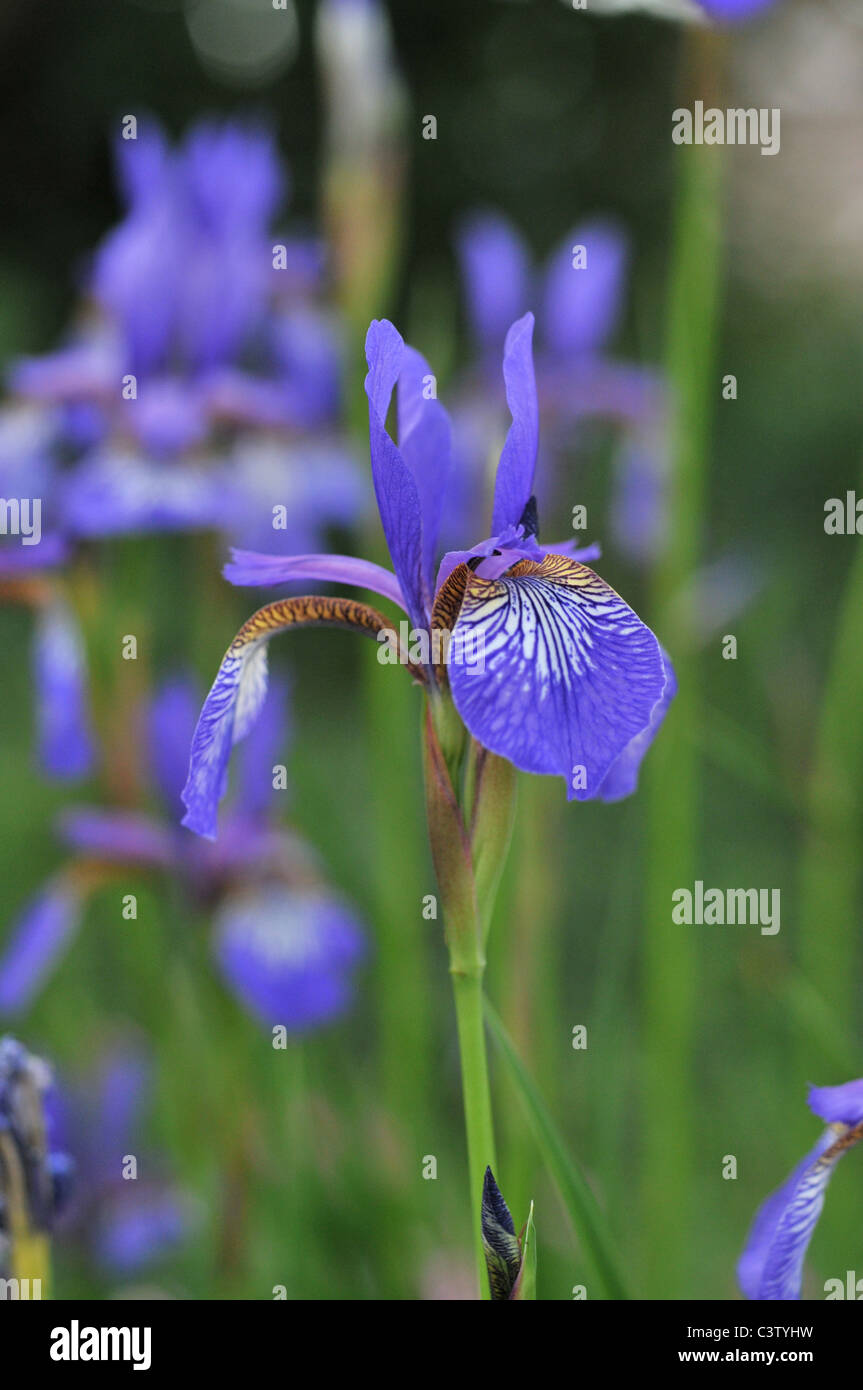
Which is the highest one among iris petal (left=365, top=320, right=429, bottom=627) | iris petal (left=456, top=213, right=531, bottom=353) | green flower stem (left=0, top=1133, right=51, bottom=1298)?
iris petal (left=456, top=213, right=531, bottom=353)

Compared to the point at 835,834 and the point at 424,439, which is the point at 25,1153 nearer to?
the point at 424,439

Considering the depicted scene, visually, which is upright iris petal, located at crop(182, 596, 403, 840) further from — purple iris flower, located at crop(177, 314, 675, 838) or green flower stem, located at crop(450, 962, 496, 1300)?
green flower stem, located at crop(450, 962, 496, 1300)

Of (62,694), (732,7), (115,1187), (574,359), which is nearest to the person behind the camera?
(732,7)

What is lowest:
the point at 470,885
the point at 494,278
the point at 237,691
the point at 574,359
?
the point at 470,885

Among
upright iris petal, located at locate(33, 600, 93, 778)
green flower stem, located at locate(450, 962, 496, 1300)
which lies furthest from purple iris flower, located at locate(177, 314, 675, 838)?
upright iris petal, located at locate(33, 600, 93, 778)

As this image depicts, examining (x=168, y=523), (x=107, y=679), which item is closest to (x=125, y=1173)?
(x=107, y=679)

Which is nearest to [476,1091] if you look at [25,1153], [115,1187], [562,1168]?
[562,1168]
